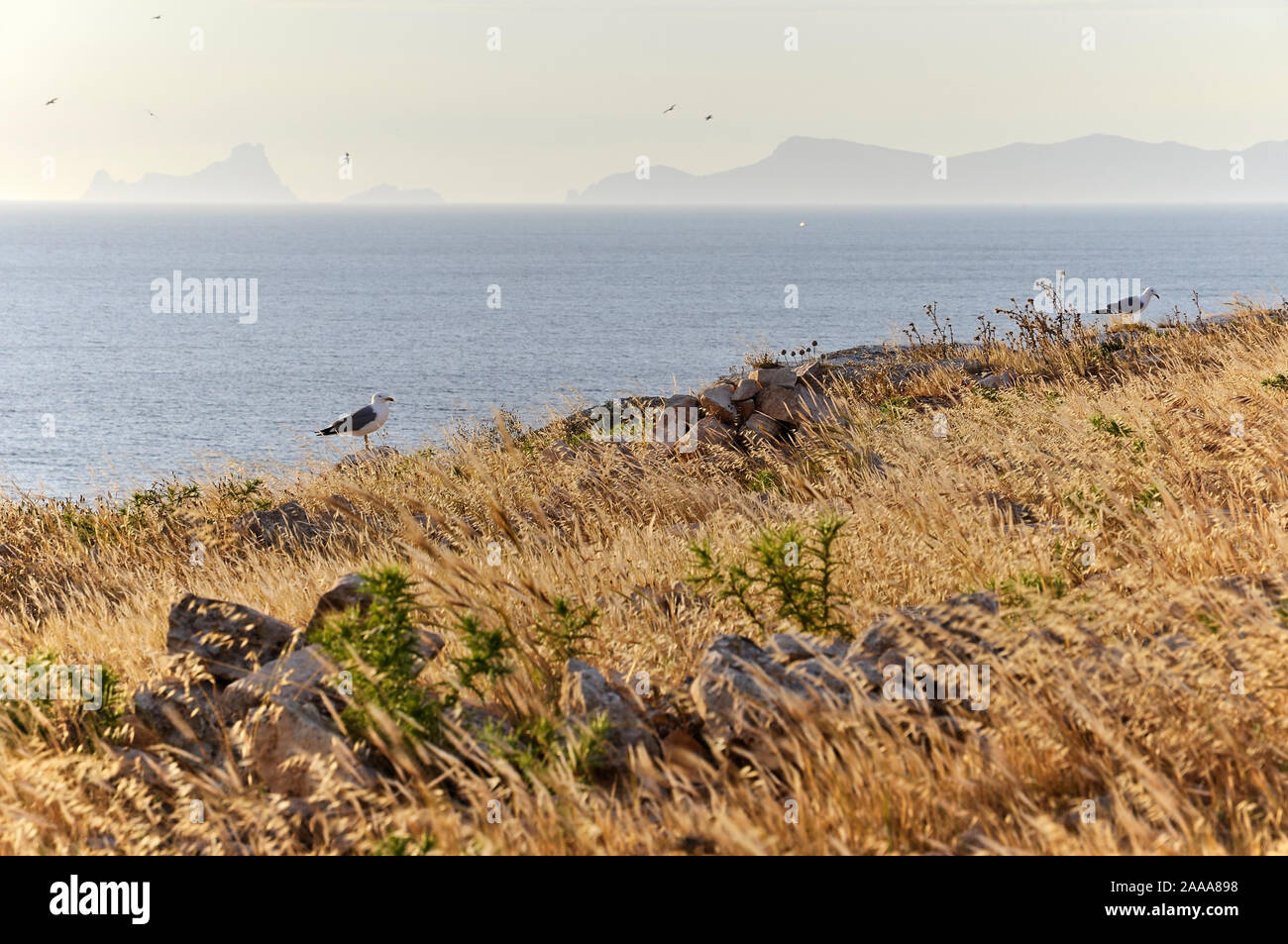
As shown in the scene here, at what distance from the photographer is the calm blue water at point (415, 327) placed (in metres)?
37.7

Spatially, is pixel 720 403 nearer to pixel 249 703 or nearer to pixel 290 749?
pixel 249 703

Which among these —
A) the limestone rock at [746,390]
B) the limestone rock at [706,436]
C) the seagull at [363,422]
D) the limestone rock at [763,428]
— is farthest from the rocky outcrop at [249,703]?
the seagull at [363,422]

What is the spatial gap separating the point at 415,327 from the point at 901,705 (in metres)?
72.3

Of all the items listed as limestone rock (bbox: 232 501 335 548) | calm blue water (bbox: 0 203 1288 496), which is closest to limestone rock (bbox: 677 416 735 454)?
calm blue water (bbox: 0 203 1288 496)

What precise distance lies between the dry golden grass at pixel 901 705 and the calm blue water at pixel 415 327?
7.47 m

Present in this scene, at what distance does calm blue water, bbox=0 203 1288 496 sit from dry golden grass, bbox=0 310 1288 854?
7468 mm

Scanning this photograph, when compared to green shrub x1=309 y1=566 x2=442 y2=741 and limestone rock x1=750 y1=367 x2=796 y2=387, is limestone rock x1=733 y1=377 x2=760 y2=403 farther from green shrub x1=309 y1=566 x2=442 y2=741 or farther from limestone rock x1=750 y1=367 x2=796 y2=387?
green shrub x1=309 y1=566 x2=442 y2=741

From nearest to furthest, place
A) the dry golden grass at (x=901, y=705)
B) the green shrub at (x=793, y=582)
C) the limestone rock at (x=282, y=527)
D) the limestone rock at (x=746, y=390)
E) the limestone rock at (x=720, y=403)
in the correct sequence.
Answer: the dry golden grass at (x=901, y=705) < the green shrub at (x=793, y=582) < the limestone rock at (x=282, y=527) < the limestone rock at (x=720, y=403) < the limestone rock at (x=746, y=390)

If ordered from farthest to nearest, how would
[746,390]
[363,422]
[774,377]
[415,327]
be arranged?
[415,327] → [363,422] → [774,377] → [746,390]

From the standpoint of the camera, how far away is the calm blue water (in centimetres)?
3769

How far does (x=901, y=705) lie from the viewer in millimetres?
3844

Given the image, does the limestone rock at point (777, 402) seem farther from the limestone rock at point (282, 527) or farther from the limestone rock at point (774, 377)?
the limestone rock at point (282, 527)

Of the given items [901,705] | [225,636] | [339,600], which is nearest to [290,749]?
[225,636]
